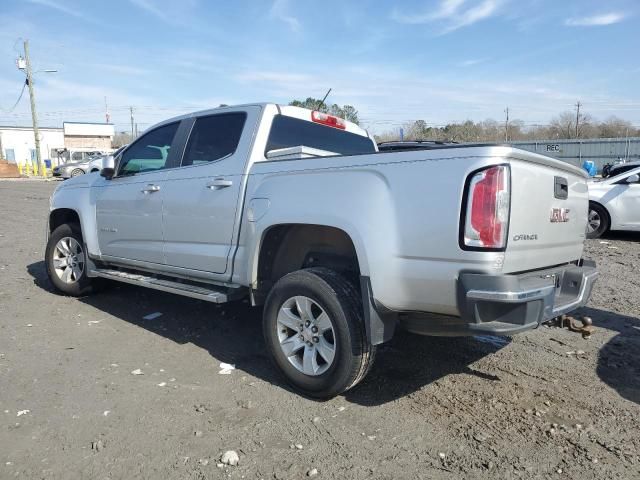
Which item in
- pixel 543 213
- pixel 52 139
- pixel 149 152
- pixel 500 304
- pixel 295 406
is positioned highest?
pixel 52 139

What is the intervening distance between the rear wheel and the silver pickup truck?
268 inches

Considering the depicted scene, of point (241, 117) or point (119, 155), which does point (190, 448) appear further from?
point (119, 155)

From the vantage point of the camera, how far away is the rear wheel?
32.1 ft

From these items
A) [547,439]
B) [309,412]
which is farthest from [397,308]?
[547,439]

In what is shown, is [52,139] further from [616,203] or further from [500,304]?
[500,304]

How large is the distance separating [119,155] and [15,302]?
2.13 m

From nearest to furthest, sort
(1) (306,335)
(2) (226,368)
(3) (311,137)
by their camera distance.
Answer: (1) (306,335) → (2) (226,368) → (3) (311,137)

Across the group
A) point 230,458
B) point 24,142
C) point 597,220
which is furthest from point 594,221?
point 24,142

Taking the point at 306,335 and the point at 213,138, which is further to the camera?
the point at 213,138

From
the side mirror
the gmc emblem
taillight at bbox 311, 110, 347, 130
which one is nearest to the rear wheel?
taillight at bbox 311, 110, 347, 130

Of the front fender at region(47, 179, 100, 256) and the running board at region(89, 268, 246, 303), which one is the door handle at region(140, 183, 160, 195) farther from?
the front fender at region(47, 179, 100, 256)

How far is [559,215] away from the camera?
3256 millimetres

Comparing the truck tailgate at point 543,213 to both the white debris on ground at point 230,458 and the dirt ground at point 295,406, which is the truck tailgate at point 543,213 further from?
the white debris on ground at point 230,458

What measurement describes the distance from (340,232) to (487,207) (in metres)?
1.09
